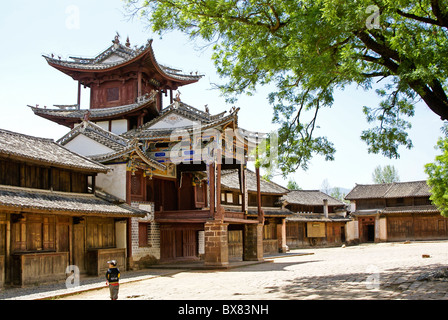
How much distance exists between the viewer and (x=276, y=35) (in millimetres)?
14242

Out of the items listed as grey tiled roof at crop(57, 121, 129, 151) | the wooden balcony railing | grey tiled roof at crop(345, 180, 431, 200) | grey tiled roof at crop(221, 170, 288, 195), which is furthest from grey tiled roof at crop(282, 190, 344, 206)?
grey tiled roof at crop(57, 121, 129, 151)

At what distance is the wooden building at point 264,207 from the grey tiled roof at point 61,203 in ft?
39.1

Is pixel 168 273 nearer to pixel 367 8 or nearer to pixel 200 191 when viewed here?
pixel 200 191

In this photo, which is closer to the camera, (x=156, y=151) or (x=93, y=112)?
(x=156, y=151)

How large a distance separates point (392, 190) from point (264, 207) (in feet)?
71.1

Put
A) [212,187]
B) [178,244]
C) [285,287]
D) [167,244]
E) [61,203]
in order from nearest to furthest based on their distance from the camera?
[285,287] < [61,203] < [212,187] < [167,244] < [178,244]

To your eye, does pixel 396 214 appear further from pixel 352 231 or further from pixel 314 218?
pixel 314 218

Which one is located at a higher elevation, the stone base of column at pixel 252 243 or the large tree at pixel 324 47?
the large tree at pixel 324 47

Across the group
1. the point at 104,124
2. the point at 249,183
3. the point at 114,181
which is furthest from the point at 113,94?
the point at 249,183

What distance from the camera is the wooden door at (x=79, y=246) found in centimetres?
1797

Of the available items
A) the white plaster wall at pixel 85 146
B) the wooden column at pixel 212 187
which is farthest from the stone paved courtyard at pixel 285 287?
the white plaster wall at pixel 85 146

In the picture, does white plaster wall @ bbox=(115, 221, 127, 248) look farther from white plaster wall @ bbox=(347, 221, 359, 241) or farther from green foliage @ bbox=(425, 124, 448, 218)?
white plaster wall @ bbox=(347, 221, 359, 241)

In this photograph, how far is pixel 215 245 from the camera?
Answer: 21.5m

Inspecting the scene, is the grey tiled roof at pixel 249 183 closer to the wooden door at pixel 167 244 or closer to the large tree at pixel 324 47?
the wooden door at pixel 167 244
